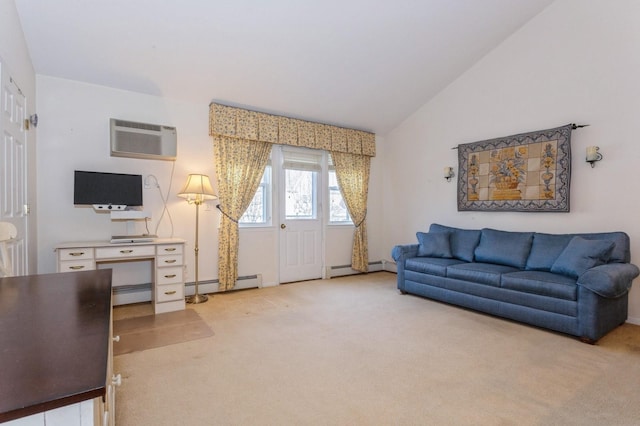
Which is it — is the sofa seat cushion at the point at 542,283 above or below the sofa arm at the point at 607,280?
below

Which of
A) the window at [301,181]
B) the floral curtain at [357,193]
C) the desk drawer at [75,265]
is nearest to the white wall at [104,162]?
the desk drawer at [75,265]

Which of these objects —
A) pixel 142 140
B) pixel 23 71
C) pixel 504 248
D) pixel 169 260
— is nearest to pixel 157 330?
pixel 169 260

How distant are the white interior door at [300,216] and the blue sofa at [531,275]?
1.50 metres

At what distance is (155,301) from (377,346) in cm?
244

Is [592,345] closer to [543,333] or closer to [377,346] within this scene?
[543,333]

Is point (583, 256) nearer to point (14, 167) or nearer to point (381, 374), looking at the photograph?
point (381, 374)

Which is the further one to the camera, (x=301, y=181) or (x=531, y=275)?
(x=301, y=181)

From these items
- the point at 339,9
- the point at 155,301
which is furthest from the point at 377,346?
the point at 339,9

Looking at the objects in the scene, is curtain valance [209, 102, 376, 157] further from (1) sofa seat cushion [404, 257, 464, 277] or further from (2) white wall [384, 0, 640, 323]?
(1) sofa seat cushion [404, 257, 464, 277]

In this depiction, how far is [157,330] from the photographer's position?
316 cm

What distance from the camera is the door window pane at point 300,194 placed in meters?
5.22

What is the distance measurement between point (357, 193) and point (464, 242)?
2.02 meters

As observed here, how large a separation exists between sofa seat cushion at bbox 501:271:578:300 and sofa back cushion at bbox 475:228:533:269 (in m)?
0.37

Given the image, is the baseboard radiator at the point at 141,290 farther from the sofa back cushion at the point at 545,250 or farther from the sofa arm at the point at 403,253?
the sofa back cushion at the point at 545,250
